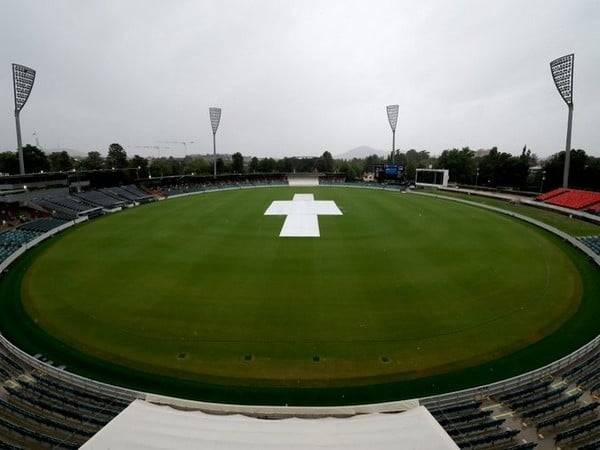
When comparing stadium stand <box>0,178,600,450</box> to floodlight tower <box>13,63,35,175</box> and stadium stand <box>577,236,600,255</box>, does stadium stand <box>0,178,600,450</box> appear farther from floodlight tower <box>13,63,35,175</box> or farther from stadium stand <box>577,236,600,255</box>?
floodlight tower <box>13,63,35,175</box>

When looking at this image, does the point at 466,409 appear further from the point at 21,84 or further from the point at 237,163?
the point at 237,163

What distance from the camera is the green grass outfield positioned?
520 inches

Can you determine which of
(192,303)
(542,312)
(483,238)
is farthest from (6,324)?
(483,238)

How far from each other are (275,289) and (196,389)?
26.3ft

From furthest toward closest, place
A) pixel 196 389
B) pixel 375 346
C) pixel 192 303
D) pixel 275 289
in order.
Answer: pixel 275 289
pixel 192 303
pixel 375 346
pixel 196 389

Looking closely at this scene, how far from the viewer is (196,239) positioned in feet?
98.7

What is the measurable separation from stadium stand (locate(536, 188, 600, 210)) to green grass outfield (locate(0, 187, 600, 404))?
51.5 ft

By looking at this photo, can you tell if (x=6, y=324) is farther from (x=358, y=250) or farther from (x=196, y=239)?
(x=358, y=250)

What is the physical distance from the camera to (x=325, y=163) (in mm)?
123812

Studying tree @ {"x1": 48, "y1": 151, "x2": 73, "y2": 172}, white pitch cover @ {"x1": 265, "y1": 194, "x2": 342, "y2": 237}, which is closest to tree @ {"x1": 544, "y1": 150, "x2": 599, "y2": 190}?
white pitch cover @ {"x1": 265, "y1": 194, "x2": 342, "y2": 237}

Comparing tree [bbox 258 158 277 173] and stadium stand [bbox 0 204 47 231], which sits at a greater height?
tree [bbox 258 158 277 173]

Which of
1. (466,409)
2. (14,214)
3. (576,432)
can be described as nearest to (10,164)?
(14,214)

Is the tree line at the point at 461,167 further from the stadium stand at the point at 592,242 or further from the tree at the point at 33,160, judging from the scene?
the stadium stand at the point at 592,242

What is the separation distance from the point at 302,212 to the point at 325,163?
84808mm
